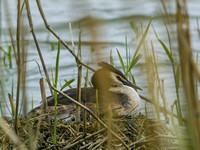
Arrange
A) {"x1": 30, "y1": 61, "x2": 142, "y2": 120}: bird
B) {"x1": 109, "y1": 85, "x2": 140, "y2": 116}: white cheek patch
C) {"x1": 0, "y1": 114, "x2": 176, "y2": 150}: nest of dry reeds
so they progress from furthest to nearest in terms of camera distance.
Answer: {"x1": 109, "y1": 85, "x2": 140, "y2": 116}: white cheek patch, {"x1": 30, "y1": 61, "x2": 142, "y2": 120}: bird, {"x1": 0, "y1": 114, "x2": 176, "y2": 150}: nest of dry reeds

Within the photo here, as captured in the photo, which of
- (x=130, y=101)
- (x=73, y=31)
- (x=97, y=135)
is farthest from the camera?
(x=73, y=31)

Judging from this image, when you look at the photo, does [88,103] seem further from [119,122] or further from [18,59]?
[18,59]

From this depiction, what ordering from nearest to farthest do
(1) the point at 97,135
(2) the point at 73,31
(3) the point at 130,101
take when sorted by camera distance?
(1) the point at 97,135 < (3) the point at 130,101 < (2) the point at 73,31

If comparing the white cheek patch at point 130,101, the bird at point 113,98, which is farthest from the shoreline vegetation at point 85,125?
the white cheek patch at point 130,101

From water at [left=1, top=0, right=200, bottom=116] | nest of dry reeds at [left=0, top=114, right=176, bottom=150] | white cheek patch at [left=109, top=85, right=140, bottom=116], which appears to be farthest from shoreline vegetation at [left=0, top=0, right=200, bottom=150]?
water at [left=1, top=0, right=200, bottom=116]

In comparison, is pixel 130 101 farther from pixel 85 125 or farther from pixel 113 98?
pixel 85 125

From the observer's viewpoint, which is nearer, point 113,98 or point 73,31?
point 113,98

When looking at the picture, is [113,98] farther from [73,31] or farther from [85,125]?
[73,31]

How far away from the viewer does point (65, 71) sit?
862 centimetres

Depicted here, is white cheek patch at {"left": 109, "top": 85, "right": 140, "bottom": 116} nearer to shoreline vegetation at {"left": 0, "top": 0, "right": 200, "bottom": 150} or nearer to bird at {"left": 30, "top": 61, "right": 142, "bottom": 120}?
bird at {"left": 30, "top": 61, "right": 142, "bottom": 120}

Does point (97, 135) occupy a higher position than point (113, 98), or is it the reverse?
point (113, 98)

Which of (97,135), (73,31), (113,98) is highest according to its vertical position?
(73,31)

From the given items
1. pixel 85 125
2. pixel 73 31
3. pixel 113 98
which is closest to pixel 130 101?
pixel 113 98

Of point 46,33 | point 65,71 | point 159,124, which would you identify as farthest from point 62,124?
point 46,33
